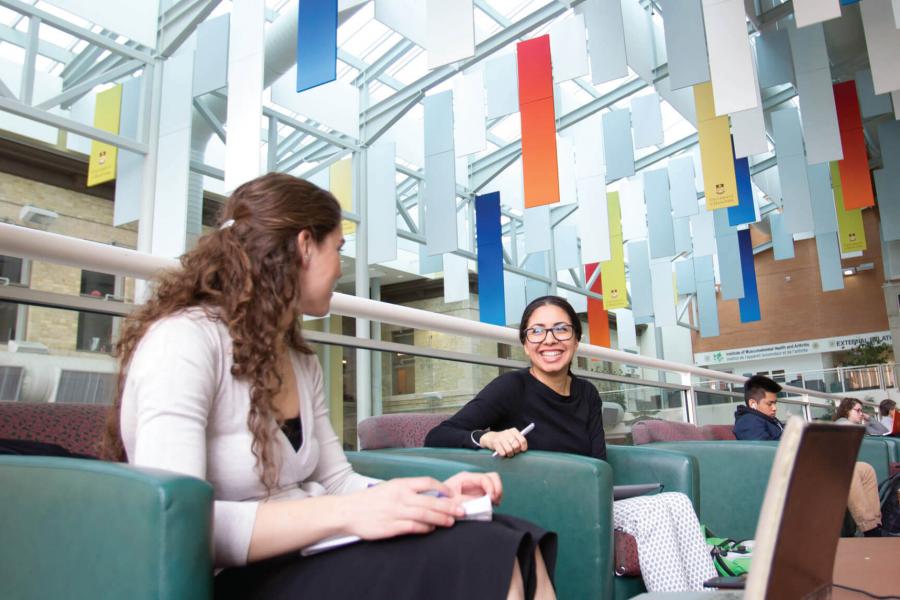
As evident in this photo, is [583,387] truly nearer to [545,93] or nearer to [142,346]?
[142,346]

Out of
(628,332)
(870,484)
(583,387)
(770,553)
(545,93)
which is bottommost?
(870,484)

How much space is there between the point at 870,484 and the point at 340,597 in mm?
3974

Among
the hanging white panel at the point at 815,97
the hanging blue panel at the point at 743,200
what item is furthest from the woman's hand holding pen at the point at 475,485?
the hanging blue panel at the point at 743,200

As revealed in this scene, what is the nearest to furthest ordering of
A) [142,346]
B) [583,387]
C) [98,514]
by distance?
[98,514] < [142,346] < [583,387]

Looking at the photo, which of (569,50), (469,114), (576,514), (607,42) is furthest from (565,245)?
(576,514)

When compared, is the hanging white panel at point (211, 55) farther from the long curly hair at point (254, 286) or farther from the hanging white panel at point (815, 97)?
the long curly hair at point (254, 286)

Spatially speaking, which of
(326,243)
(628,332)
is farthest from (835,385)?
(326,243)

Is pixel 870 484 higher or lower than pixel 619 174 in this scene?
lower

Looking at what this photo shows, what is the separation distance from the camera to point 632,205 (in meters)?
12.0

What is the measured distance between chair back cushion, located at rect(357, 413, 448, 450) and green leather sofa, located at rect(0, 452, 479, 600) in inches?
57.5

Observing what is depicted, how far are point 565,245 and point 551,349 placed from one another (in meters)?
10.8

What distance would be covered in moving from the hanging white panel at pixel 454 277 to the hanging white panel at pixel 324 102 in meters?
2.93

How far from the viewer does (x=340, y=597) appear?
0.96 meters

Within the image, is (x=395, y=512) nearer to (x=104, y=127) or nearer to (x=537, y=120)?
(x=537, y=120)
